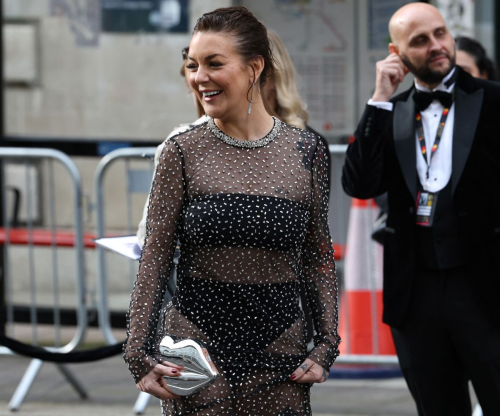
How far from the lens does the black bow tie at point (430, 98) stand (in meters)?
3.59

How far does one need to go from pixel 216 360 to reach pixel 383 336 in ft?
10.9

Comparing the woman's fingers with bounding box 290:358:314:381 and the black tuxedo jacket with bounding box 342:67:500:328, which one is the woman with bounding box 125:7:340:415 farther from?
the black tuxedo jacket with bounding box 342:67:500:328

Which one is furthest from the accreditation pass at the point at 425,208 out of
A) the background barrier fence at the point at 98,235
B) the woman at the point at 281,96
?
the background barrier fence at the point at 98,235

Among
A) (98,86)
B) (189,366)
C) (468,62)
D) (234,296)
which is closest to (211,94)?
(234,296)

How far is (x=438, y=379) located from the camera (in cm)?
364

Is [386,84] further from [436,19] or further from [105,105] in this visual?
[105,105]

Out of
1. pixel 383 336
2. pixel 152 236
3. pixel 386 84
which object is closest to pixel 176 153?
pixel 152 236

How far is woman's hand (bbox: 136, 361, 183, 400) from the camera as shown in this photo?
2725 millimetres

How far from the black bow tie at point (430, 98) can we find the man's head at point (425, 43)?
0.16 ft

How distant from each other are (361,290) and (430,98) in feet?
8.40

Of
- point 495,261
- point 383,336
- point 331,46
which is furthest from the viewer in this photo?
point 331,46

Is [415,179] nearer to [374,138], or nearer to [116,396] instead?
[374,138]

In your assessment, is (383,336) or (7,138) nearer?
(383,336)

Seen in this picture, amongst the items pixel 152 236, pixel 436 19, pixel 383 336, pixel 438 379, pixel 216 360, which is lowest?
pixel 383 336
